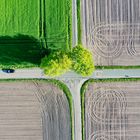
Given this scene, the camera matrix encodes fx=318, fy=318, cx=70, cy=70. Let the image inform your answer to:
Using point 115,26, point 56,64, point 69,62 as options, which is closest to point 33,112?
point 56,64

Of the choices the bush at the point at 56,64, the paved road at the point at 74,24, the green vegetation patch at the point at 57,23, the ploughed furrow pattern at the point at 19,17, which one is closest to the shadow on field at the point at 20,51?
the ploughed furrow pattern at the point at 19,17

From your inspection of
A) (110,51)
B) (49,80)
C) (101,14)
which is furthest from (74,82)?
(101,14)

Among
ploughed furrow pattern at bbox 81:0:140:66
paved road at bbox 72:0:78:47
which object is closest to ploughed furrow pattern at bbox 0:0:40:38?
paved road at bbox 72:0:78:47

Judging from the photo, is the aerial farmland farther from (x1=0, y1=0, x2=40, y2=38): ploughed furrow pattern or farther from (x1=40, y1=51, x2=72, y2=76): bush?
(x1=40, y1=51, x2=72, y2=76): bush

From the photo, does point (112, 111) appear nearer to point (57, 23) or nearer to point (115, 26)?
point (115, 26)

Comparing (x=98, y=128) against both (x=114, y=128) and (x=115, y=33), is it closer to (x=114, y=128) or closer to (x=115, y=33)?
(x=114, y=128)

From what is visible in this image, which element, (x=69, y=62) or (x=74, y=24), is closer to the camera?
(x=69, y=62)
